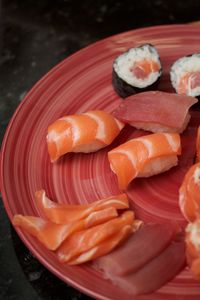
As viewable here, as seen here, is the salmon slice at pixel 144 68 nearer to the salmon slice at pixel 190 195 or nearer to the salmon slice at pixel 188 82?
the salmon slice at pixel 188 82

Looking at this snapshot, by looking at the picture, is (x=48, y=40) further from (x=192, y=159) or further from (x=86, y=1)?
(x=192, y=159)

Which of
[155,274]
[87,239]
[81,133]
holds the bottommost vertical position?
[155,274]

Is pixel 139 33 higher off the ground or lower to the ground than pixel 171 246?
higher

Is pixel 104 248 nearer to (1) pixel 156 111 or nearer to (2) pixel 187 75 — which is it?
(1) pixel 156 111

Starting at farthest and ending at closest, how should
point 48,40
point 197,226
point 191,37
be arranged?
point 48,40 → point 191,37 → point 197,226

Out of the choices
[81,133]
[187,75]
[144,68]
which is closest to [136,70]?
[144,68]

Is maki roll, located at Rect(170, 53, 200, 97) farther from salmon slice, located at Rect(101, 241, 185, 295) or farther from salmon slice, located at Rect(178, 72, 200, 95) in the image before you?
salmon slice, located at Rect(101, 241, 185, 295)

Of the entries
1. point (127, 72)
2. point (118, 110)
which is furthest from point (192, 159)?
point (127, 72)

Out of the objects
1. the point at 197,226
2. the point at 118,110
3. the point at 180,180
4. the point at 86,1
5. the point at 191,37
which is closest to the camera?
the point at 197,226
